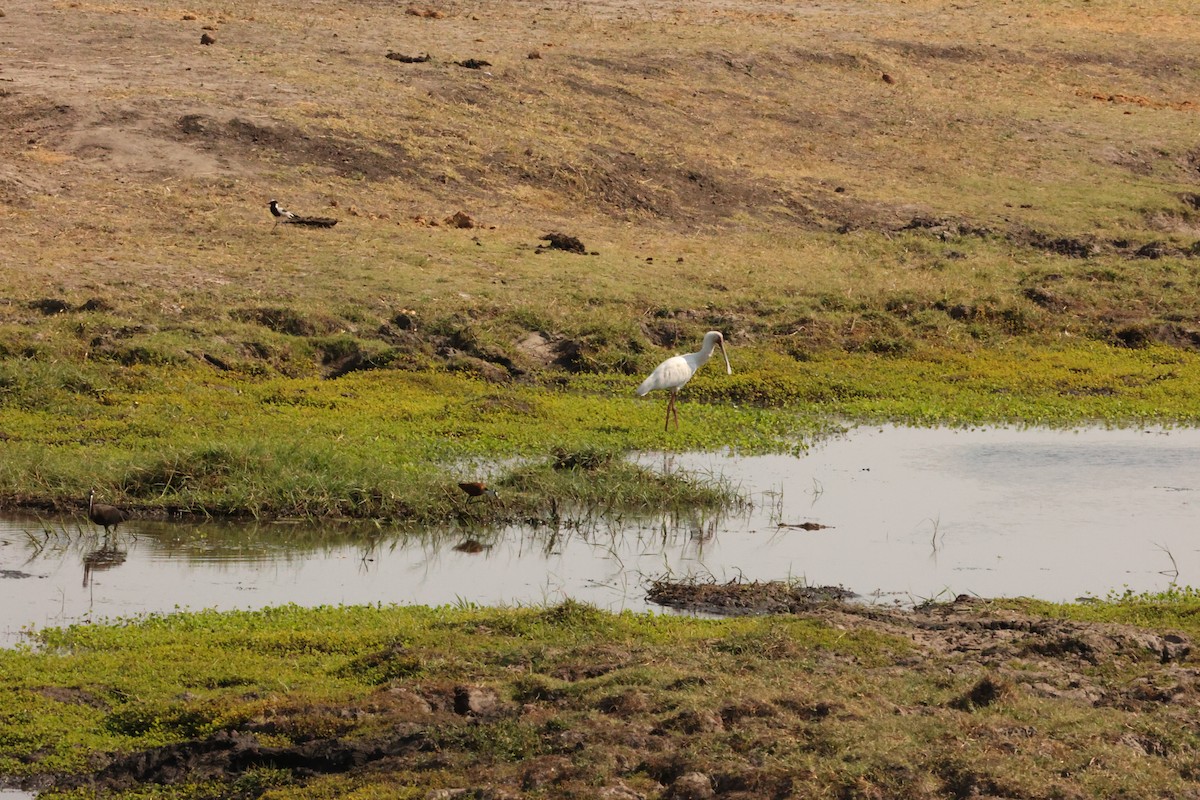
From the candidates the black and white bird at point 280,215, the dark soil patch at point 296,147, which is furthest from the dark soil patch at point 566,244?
the black and white bird at point 280,215

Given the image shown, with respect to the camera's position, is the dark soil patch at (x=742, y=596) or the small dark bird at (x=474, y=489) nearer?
the dark soil patch at (x=742, y=596)

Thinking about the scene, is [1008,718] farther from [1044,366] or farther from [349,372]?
[1044,366]

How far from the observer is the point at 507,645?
29.6 ft

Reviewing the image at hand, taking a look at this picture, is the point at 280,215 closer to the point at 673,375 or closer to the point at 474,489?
the point at 673,375

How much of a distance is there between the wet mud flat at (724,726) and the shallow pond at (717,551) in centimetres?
214

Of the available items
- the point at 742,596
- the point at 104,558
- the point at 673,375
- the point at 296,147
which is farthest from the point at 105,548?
the point at 296,147

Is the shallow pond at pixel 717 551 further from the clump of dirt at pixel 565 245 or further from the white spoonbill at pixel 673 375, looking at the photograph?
the clump of dirt at pixel 565 245

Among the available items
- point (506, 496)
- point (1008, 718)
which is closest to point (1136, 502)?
point (506, 496)

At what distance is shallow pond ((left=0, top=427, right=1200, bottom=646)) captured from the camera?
1088 cm

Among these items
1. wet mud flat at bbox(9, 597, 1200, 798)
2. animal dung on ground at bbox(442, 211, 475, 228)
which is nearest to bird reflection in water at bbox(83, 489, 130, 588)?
wet mud flat at bbox(9, 597, 1200, 798)

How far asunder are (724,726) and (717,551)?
16.0 ft

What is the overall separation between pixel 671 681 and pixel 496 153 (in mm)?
17796

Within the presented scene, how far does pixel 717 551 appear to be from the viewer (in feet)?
40.4

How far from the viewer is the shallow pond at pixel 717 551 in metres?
10.9
